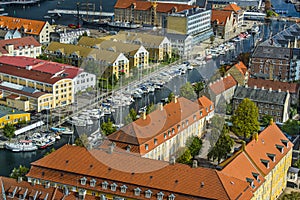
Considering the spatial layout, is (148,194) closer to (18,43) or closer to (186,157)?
(186,157)

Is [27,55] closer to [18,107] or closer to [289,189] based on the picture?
[18,107]

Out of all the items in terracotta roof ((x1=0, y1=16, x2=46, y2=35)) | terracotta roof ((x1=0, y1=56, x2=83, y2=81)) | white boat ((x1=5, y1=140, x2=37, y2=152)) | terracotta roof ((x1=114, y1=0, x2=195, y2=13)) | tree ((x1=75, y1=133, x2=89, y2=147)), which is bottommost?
white boat ((x1=5, y1=140, x2=37, y2=152))

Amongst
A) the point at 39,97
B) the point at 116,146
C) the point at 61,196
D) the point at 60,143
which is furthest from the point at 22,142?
the point at 61,196

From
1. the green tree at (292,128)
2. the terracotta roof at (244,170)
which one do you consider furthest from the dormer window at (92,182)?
the green tree at (292,128)

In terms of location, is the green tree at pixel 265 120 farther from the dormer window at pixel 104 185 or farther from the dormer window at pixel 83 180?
the dormer window at pixel 83 180

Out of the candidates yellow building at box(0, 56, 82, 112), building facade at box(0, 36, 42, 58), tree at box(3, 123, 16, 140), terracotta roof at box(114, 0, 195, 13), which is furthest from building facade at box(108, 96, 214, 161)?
terracotta roof at box(114, 0, 195, 13)

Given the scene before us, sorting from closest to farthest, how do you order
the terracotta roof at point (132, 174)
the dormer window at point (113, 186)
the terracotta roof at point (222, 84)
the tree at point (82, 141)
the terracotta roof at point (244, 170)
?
1. the terracotta roof at point (132, 174)
2. the dormer window at point (113, 186)
3. the terracotta roof at point (244, 170)
4. the tree at point (82, 141)
5. the terracotta roof at point (222, 84)

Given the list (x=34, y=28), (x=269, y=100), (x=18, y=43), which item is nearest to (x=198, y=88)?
(x=269, y=100)

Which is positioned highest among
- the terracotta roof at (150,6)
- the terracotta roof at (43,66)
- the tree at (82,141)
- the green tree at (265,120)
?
the terracotta roof at (150,6)

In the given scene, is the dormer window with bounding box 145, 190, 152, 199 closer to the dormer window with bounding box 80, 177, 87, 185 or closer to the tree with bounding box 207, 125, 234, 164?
the dormer window with bounding box 80, 177, 87, 185
